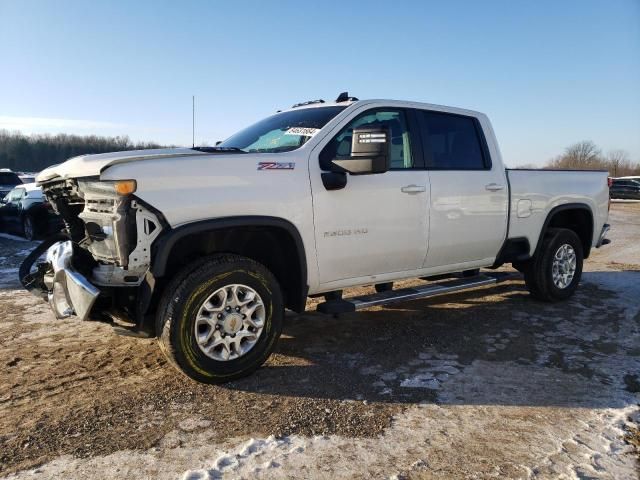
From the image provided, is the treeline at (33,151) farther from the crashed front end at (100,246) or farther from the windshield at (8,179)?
the crashed front end at (100,246)

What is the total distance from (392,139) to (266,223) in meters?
1.65

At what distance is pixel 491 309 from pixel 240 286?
3383 millimetres

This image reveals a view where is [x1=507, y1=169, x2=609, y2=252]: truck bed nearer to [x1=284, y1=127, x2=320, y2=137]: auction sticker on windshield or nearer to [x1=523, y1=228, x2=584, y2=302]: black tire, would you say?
[x1=523, y1=228, x2=584, y2=302]: black tire

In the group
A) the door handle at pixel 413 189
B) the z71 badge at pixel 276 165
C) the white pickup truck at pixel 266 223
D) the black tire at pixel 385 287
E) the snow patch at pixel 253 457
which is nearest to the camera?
the snow patch at pixel 253 457

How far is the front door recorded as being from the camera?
4027 millimetres

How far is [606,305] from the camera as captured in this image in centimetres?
609

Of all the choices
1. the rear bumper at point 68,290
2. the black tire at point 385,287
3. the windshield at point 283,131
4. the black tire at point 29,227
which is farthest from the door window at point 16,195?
the black tire at point 385,287

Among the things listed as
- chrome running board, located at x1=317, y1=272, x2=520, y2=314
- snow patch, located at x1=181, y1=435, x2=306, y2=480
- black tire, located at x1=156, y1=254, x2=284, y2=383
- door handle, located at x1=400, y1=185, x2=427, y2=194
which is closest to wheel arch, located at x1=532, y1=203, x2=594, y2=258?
chrome running board, located at x1=317, y1=272, x2=520, y2=314

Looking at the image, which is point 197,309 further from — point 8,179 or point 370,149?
point 8,179

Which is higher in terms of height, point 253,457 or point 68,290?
point 68,290

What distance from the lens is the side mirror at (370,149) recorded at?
3.77 meters

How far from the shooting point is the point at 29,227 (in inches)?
484

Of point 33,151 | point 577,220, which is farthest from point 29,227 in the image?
point 33,151

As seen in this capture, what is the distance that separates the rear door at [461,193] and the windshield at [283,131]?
1.05 m
